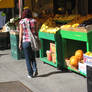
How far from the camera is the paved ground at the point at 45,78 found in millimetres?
6270

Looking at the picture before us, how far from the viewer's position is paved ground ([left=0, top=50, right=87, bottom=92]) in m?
6.27

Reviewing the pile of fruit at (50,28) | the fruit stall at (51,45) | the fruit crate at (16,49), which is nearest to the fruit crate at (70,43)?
the fruit stall at (51,45)

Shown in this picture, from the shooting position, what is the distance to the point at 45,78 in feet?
23.5

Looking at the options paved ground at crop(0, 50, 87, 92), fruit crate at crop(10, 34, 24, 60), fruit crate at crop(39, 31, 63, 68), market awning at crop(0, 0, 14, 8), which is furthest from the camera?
market awning at crop(0, 0, 14, 8)

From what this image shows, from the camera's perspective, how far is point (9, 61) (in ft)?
31.5

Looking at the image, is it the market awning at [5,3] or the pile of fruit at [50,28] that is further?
the market awning at [5,3]

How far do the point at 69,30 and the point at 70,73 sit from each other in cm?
121

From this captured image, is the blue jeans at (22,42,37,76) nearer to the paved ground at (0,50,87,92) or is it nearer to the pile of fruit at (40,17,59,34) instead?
the paved ground at (0,50,87,92)

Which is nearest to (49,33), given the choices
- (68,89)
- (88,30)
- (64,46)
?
(64,46)

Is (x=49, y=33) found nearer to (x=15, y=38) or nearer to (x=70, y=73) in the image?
(x=70, y=73)

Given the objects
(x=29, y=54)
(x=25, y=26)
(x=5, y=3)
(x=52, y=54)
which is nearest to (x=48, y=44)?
(x=52, y=54)

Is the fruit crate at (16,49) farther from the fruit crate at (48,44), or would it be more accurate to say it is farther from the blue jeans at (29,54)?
the blue jeans at (29,54)

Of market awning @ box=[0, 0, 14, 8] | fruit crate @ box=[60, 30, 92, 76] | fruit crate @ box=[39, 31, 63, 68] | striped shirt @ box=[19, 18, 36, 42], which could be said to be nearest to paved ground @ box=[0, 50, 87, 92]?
fruit crate @ box=[39, 31, 63, 68]

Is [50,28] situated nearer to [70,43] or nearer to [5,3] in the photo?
[70,43]
